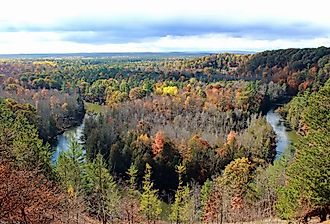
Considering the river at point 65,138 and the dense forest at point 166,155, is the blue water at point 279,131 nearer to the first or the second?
the dense forest at point 166,155

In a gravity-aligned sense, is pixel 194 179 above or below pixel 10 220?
below

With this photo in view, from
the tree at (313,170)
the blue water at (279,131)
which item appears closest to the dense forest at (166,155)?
the tree at (313,170)

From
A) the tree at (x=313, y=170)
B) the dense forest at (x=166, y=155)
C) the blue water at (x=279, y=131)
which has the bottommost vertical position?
the blue water at (x=279, y=131)

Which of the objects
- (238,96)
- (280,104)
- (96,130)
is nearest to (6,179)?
(96,130)

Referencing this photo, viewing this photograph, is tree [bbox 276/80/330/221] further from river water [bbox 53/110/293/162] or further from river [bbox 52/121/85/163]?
river [bbox 52/121/85/163]

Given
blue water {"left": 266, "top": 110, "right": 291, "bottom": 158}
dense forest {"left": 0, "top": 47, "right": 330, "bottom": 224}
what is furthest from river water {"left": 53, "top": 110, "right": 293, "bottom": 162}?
dense forest {"left": 0, "top": 47, "right": 330, "bottom": 224}

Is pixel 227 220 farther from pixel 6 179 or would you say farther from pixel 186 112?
pixel 186 112
